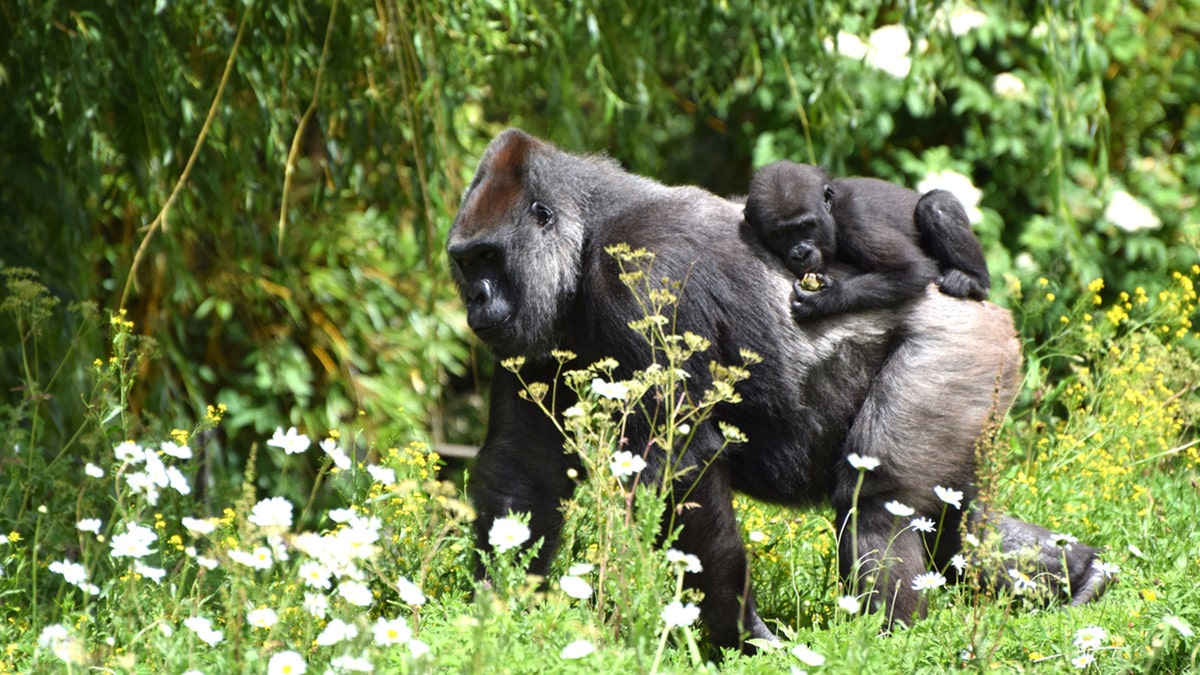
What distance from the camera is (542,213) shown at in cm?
380

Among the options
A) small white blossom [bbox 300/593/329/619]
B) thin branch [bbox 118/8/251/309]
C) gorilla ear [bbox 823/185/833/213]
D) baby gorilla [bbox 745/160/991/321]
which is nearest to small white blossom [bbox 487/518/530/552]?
small white blossom [bbox 300/593/329/619]

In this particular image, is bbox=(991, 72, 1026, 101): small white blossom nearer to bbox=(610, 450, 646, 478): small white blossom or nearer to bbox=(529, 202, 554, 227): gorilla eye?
bbox=(529, 202, 554, 227): gorilla eye

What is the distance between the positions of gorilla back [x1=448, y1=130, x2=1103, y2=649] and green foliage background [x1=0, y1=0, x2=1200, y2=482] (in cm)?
50

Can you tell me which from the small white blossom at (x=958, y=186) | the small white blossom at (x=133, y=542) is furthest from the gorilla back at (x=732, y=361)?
the small white blossom at (x=958, y=186)

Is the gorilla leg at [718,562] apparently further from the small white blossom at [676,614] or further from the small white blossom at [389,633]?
the small white blossom at [389,633]

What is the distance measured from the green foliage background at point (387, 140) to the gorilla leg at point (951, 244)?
0.99 metres

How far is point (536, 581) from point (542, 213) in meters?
1.69

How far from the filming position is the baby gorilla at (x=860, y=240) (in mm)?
3561

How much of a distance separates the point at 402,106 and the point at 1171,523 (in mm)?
3167

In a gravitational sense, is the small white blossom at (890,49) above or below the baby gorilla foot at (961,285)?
above

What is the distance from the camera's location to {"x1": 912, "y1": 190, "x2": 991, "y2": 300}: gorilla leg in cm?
367

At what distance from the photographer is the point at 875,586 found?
338 centimetres

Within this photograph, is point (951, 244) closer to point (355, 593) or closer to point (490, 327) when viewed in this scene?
point (490, 327)

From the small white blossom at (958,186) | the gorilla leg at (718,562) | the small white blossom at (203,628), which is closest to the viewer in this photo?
the small white blossom at (203,628)
